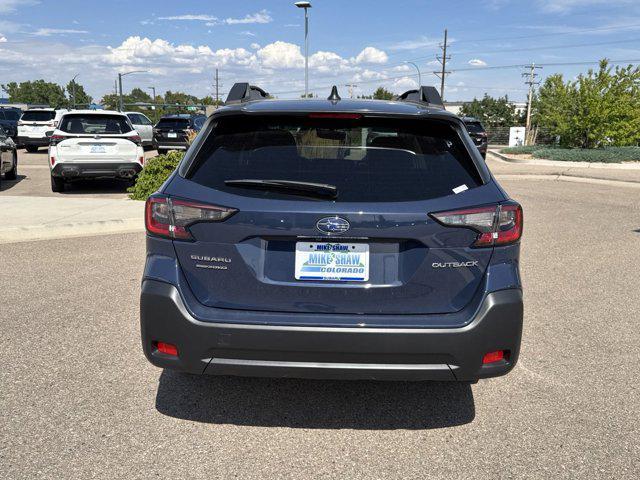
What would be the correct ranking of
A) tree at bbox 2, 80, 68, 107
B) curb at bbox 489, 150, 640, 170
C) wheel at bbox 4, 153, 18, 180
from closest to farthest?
wheel at bbox 4, 153, 18, 180
curb at bbox 489, 150, 640, 170
tree at bbox 2, 80, 68, 107

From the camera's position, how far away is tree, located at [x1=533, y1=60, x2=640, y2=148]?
2925cm

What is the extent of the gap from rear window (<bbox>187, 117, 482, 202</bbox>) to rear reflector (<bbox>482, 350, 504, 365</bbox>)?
0.83 m

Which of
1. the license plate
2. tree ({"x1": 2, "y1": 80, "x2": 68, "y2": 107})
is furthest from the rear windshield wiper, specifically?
tree ({"x1": 2, "y1": 80, "x2": 68, "y2": 107})

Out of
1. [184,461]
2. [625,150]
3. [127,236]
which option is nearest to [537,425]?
[184,461]

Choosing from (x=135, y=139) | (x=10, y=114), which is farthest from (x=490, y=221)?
(x=10, y=114)

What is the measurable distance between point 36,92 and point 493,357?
18171 centimetres

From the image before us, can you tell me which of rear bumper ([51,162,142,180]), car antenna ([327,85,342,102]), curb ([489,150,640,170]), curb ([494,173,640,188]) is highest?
car antenna ([327,85,342,102])

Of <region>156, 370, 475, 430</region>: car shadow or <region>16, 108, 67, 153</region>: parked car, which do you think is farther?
<region>16, 108, 67, 153</region>: parked car

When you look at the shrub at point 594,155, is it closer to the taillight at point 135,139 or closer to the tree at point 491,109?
the taillight at point 135,139

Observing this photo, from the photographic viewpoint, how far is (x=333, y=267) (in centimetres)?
288

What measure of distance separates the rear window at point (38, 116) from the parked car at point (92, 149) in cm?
1566

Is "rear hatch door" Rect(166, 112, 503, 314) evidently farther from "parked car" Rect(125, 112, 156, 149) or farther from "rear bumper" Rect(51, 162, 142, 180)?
"parked car" Rect(125, 112, 156, 149)

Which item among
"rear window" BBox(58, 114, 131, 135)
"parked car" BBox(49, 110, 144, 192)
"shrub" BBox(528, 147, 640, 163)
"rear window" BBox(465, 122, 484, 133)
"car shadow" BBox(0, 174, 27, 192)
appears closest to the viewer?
"parked car" BBox(49, 110, 144, 192)

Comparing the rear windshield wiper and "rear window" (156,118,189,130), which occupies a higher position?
the rear windshield wiper
